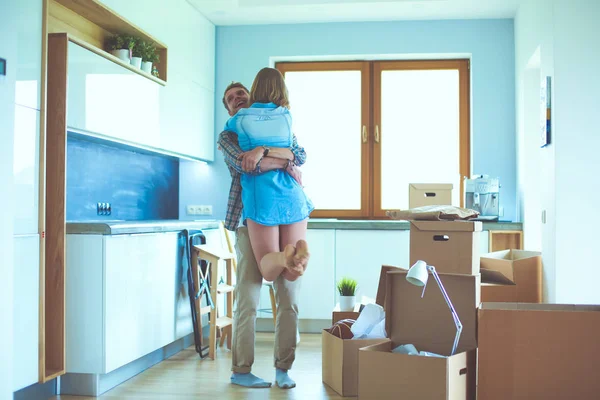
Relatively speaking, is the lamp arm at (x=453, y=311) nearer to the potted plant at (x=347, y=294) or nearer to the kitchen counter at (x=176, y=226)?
the potted plant at (x=347, y=294)

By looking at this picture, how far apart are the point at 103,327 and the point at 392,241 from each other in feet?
7.66

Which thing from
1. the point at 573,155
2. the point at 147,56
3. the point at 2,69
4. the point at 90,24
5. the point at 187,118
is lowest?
the point at 573,155

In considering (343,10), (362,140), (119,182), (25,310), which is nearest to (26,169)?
(25,310)

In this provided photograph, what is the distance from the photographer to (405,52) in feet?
17.1

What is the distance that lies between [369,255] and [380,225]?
231mm

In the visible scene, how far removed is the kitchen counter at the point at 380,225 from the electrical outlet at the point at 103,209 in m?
1.43

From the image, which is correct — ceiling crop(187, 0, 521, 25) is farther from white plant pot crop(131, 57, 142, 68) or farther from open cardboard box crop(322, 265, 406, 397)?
open cardboard box crop(322, 265, 406, 397)

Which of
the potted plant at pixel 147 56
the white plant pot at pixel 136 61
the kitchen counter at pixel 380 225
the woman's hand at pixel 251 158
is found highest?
the potted plant at pixel 147 56

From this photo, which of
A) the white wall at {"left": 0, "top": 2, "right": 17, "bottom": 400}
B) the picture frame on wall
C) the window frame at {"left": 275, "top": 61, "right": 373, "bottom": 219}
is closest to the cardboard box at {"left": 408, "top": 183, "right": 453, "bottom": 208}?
the window frame at {"left": 275, "top": 61, "right": 373, "bottom": 219}

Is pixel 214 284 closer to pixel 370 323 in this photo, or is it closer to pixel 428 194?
pixel 370 323

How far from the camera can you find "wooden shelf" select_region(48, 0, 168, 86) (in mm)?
3322

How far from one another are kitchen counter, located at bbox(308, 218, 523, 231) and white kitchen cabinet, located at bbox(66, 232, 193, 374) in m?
1.51

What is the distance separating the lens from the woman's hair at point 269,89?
3.07 m

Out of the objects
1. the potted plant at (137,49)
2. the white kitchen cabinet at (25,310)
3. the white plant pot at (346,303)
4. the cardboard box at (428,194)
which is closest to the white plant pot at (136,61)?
the potted plant at (137,49)
